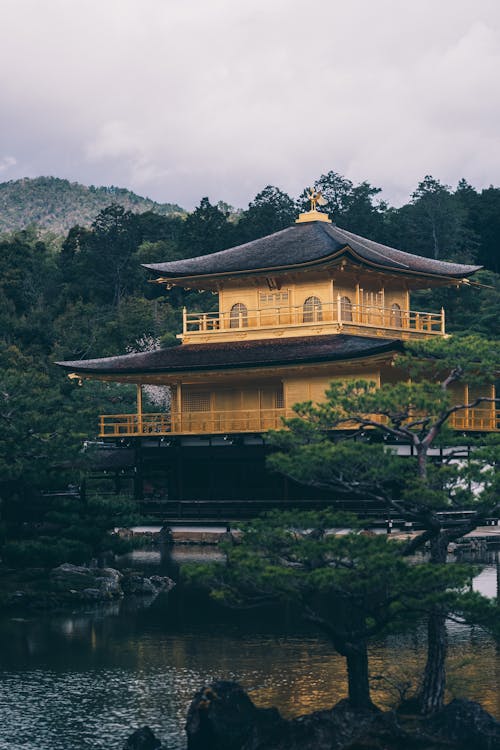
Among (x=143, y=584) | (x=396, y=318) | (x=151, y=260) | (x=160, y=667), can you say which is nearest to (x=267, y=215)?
(x=151, y=260)

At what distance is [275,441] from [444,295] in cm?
5978

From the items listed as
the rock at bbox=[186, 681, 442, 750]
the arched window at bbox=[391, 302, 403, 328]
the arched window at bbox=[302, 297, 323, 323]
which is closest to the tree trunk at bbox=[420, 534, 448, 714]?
the rock at bbox=[186, 681, 442, 750]

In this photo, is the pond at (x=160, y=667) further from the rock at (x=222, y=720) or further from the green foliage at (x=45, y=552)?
the green foliage at (x=45, y=552)

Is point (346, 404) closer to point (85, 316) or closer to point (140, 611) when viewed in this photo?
point (140, 611)

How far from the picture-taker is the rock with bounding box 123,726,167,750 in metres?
20.8

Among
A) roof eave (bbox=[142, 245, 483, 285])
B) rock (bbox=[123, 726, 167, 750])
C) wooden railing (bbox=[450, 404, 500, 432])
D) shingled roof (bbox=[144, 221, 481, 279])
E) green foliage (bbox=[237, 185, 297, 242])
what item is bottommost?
rock (bbox=[123, 726, 167, 750])

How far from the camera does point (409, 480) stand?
2277 cm

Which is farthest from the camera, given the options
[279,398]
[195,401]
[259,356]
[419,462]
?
[195,401]

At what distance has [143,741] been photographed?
20906mm

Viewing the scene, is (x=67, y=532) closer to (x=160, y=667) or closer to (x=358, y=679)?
(x=160, y=667)

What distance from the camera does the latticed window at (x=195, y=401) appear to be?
56469 mm

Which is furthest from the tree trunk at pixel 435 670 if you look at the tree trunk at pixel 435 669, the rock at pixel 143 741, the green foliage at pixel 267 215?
the green foliage at pixel 267 215

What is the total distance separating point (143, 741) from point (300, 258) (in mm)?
35777

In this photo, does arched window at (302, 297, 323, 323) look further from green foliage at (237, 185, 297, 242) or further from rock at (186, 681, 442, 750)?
green foliage at (237, 185, 297, 242)
